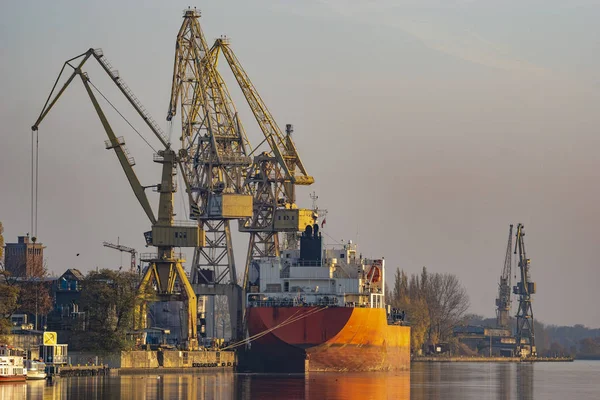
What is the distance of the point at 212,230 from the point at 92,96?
1915cm

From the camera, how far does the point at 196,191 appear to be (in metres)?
128

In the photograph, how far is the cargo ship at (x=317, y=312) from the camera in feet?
356

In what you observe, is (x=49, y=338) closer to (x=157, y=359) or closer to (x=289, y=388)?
(x=157, y=359)

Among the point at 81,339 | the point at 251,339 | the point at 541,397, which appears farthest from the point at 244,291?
the point at 541,397

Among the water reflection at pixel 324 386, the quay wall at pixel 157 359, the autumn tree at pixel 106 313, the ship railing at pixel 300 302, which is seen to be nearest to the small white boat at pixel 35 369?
the quay wall at pixel 157 359

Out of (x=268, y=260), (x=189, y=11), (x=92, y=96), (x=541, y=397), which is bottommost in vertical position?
(x=541, y=397)

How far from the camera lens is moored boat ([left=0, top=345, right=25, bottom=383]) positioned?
89938 millimetres

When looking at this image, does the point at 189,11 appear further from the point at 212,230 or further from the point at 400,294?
the point at 400,294

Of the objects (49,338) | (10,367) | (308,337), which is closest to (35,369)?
(10,367)

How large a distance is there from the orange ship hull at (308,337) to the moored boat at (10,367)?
24.4m

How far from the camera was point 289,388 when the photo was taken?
87.4 metres

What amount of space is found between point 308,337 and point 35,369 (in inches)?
948

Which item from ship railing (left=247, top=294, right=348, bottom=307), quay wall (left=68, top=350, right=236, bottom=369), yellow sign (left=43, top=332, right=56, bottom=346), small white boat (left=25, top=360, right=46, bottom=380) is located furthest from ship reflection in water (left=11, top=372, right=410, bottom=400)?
ship railing (left=247, top=294, right=348, bottom=307)

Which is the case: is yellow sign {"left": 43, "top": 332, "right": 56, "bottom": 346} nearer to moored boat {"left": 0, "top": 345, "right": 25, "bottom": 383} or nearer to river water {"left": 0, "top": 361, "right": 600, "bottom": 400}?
river water {"left": 0, "top": 361, "right": 600, "bottom": 400}
